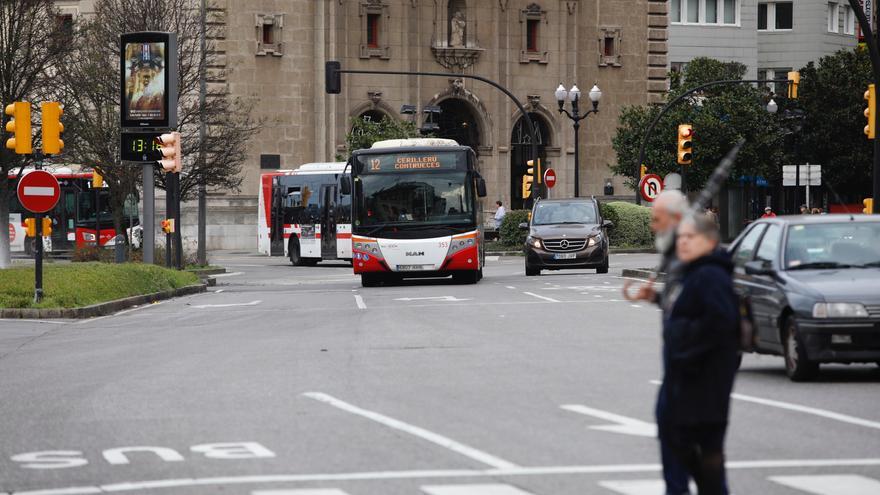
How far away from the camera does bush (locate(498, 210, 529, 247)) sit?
59.0 metres

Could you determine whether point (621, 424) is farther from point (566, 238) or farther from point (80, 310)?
point (566, 238)

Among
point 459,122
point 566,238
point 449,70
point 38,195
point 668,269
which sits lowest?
point 566,238

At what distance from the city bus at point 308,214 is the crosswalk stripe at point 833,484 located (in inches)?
1724

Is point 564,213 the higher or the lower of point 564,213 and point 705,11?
the lower

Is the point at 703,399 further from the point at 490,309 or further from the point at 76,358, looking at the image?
the point at 490,309

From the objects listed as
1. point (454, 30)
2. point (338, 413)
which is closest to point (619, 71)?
point (454, 30)

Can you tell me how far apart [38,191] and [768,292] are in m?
15.2

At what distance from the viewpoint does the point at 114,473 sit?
10164mm

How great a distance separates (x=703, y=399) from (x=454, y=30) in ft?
218

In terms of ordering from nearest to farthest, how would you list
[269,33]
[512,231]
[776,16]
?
[512,231] < [269,33] < [776,16]

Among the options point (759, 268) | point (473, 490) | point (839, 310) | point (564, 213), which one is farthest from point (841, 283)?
point (564, 213)

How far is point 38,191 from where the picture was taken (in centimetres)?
2752

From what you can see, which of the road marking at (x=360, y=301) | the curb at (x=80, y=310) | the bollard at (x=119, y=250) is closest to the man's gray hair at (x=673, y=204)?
the curb at (x=80, y=310)

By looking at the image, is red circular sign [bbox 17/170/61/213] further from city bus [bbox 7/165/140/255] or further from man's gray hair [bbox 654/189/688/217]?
city bus [bbox 7/165/140/255]
